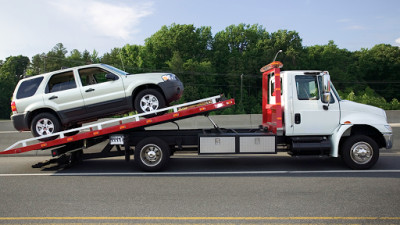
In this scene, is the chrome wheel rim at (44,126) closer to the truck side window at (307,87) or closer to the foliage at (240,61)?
the truck side window at (307,87)

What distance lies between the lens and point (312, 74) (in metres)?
7.82

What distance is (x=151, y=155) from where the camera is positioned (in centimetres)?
766

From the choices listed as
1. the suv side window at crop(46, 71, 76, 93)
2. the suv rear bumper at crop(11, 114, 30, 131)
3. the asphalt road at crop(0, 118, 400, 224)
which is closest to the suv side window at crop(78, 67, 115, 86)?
the suv side window at crop(46, 71, 76, 93)

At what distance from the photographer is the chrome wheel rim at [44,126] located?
25.4 ft

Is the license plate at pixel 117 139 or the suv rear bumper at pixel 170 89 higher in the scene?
the suv rear bumper at pixel 170 89

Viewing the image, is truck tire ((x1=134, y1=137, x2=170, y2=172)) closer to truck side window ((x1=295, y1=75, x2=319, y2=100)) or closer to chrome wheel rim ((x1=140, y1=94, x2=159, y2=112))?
chrome wheel rim ((x1=140, y1=94, x2=159, y2=112))

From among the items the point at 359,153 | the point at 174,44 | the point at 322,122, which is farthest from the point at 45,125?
the point at 174,44

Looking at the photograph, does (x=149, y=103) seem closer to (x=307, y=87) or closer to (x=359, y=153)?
(x=307, y=87)

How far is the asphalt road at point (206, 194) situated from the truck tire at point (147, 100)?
1539 mm

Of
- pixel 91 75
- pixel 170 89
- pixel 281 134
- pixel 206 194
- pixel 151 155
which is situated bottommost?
pixel 206 194

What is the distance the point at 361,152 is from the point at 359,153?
0.05 meters

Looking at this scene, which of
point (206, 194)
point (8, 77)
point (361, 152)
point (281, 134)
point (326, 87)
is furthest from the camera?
point (8, 77)

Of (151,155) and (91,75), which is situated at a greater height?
(91,75)

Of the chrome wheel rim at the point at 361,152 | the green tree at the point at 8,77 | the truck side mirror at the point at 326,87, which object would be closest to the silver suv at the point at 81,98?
the truck side mirror at the point at 326,87
